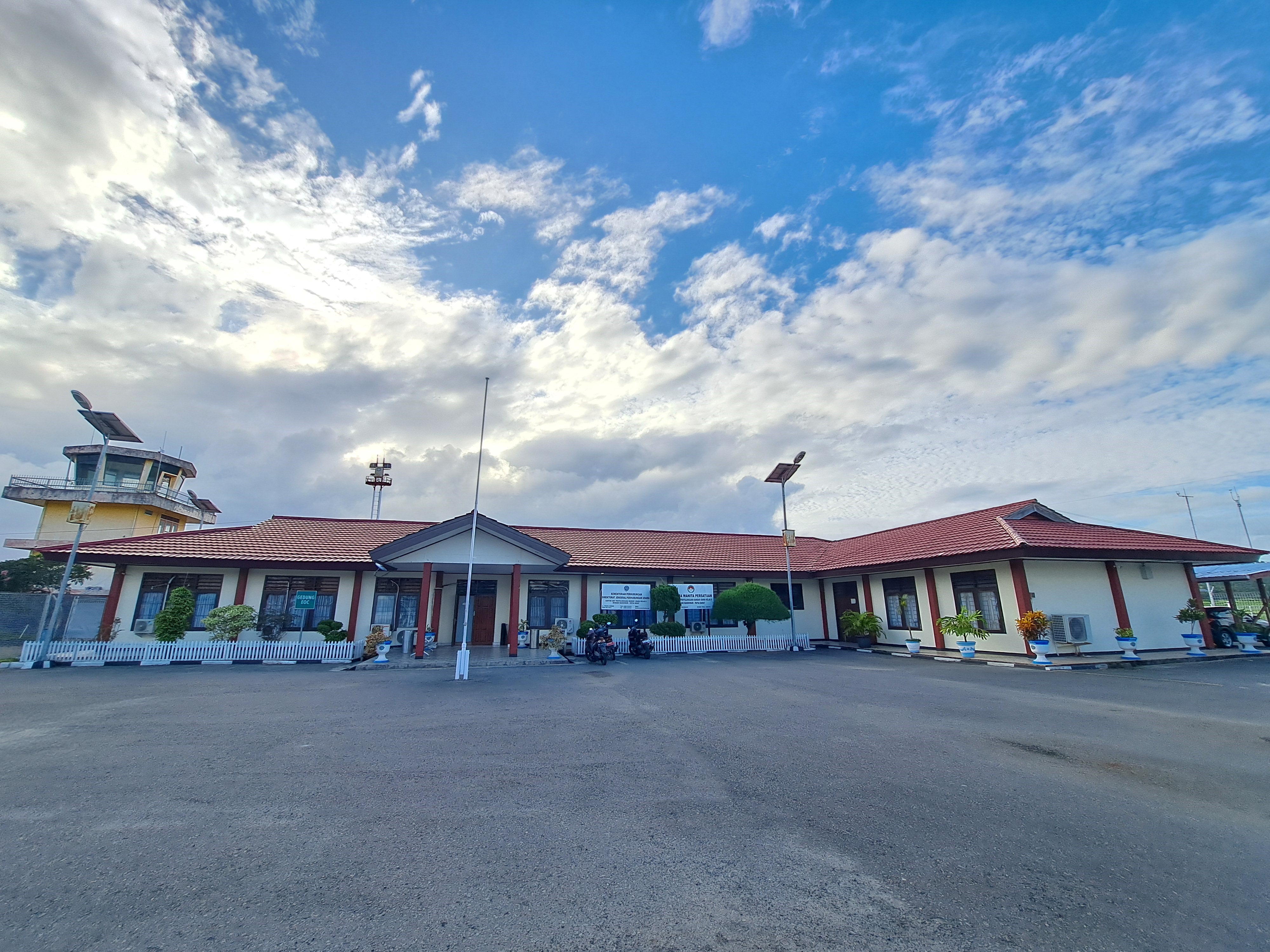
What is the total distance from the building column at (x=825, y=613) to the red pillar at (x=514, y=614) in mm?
14407

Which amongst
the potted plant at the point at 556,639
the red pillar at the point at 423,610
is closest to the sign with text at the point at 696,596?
the potted plant at the point at 556,639

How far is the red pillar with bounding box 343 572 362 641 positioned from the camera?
67.4 feet

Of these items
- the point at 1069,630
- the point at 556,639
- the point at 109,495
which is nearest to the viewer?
the point at 1069,630

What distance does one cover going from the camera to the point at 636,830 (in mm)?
4629

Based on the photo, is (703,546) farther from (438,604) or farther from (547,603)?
(438,604)

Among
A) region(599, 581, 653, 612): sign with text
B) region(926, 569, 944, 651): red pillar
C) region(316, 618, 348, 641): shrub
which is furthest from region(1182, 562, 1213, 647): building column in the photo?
region(316, 618, 348, 641): shrub

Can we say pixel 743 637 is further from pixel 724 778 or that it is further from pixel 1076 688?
pixel 724 778

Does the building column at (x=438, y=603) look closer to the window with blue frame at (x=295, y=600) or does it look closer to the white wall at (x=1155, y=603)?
the window with blue frame at (x=295, y=600)

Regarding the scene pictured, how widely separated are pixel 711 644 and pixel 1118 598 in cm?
1379

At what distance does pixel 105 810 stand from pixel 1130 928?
7.86m

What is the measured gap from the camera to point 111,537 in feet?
114

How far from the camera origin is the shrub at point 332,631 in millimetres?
19641

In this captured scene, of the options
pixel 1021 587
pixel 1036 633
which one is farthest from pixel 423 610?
pixel 1021 587

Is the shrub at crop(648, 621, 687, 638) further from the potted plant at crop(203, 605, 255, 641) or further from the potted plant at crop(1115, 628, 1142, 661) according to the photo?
the potted plant at crop(203, 605, 255, 641)
